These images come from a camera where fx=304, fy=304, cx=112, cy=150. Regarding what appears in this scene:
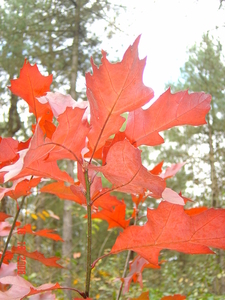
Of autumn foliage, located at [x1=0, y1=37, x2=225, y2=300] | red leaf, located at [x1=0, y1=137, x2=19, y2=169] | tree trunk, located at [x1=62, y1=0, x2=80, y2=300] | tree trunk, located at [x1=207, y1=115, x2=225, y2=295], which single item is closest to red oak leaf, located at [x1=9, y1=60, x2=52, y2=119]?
autumn foliage, located at [x1=0, y1=37, x2=225, y2=300]

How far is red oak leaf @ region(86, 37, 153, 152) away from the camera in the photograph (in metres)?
0.45

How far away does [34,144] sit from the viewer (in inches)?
15.6

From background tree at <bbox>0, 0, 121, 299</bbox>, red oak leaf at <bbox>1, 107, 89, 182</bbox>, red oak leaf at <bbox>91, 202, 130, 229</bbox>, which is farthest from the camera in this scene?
background tree at <bbox>0, 0, 121, 299</bbox>

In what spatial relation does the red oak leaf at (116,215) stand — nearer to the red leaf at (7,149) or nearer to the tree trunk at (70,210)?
the red leaf at (7,149)

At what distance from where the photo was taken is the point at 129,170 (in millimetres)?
441

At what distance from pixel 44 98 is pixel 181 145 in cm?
845

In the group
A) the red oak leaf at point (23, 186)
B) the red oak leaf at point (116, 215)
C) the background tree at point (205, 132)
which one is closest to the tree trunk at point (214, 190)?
the background tree at point (205, 132)

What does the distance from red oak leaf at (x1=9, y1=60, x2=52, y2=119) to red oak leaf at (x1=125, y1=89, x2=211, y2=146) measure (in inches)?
8.0

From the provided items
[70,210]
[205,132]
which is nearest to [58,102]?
[70,210]

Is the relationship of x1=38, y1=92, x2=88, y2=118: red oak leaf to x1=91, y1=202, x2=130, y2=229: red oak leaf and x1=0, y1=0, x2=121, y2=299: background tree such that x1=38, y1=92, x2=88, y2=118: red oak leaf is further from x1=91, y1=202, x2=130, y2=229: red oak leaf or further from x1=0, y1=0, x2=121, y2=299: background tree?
x1=0, y1=0, x2=121, y2=299: background tree

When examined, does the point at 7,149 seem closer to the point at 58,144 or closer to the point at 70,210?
the point at 58,144

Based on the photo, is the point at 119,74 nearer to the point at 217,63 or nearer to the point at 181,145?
the point at 217,63

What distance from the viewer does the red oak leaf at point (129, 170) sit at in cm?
42

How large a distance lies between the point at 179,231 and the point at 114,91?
0.81ft
